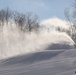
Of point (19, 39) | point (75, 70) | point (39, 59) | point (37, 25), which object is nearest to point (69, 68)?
point (75, 70)

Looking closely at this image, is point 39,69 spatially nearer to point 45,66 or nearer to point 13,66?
point 45,66

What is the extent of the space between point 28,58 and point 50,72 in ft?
4.94

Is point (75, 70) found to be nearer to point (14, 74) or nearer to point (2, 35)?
point (14, 74)

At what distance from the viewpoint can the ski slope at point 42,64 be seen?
6734 millimetres

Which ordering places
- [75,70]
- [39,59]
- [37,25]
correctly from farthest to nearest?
[37,25]
[39,59]
[75,70]

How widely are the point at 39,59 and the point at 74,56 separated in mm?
995

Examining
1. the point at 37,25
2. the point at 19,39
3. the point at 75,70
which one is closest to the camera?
the point at 75,70

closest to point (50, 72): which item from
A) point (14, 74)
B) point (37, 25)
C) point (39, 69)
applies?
point (39, 69)

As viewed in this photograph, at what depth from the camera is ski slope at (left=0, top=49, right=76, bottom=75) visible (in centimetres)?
673

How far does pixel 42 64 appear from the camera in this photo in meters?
7.37

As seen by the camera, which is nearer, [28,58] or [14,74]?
[14,74]

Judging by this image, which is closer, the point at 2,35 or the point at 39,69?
the point at 39,69

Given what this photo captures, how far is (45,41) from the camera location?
20.5 metres

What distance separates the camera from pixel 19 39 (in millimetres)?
20266
